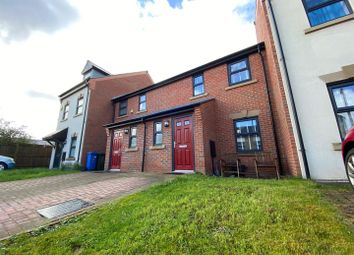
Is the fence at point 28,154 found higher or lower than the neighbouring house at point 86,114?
lower

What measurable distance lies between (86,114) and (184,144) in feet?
32.6

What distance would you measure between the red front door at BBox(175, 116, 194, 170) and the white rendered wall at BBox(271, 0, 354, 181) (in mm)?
4503

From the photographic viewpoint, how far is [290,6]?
21.4 feet

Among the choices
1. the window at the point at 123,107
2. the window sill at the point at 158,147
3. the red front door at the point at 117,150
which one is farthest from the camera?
the window at the point at 123,107

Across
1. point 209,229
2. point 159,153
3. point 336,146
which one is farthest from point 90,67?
point 336,146

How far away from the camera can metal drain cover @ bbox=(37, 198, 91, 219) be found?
3.70 m

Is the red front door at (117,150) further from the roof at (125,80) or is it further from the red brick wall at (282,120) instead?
the red brick wall at (282,120)

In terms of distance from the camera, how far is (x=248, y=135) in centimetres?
824

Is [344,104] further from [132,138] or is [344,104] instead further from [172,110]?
[132,138]

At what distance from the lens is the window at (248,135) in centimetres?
799

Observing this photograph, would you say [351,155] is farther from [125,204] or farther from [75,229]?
[75,229]

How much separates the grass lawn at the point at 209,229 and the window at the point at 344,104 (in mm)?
2941

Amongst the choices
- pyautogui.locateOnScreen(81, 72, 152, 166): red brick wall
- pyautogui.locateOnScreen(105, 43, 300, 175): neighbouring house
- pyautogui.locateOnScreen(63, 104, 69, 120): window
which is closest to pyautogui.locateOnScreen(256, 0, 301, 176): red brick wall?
pyautogui.locateOnScreen(105, 43, 300, 175): neighbouring house

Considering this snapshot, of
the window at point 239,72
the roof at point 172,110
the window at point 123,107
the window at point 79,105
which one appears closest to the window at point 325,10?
the window at point 239,72
